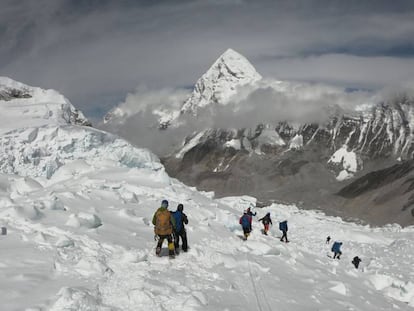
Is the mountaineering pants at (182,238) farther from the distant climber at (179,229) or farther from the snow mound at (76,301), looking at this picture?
the snow mound at (76,301)

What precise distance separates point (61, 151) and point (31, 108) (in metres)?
12.2

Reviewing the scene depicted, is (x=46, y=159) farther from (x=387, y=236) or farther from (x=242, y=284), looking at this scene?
(x=387, y=236)

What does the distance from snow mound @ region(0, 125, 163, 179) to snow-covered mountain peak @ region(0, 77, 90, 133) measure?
8.26ft

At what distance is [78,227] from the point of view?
15250 mm

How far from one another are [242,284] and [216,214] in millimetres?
14327

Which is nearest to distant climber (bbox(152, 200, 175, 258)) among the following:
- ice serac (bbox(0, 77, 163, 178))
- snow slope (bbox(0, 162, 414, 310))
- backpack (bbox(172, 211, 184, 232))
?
snow slope (bbox(0, 162, 414, 310))

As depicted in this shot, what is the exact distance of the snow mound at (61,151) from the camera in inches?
1469

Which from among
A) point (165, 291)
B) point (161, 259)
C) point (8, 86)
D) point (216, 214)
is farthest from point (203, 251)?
point (8, 86)

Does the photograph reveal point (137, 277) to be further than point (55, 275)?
Yes

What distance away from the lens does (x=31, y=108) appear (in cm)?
4859

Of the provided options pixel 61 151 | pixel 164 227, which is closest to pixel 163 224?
pixel 164 227

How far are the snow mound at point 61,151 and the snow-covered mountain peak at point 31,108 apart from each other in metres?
2.52

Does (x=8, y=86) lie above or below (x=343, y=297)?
above

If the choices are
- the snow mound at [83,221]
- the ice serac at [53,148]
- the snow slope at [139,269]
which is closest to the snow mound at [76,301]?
the snow slope at [139,269]
